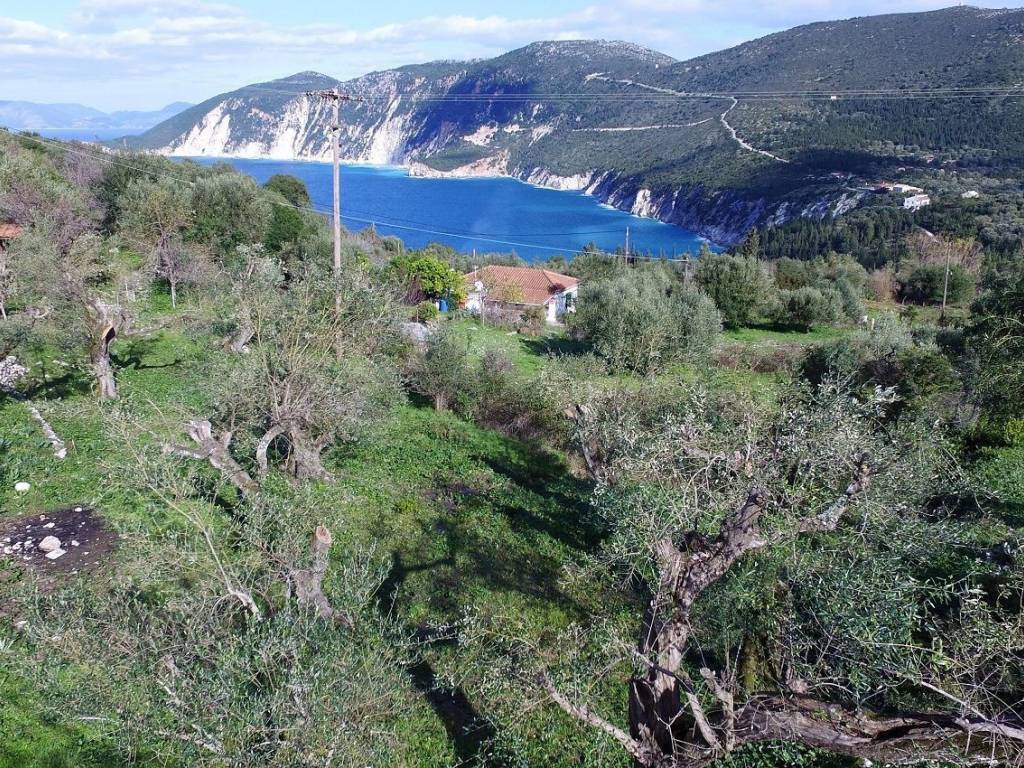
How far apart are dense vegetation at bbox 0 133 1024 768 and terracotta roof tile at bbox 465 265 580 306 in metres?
15.6

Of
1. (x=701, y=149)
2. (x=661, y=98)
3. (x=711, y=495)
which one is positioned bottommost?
(x=711, y=495)

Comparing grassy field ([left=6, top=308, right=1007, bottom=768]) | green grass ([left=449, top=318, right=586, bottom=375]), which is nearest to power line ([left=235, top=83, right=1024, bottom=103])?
green grass ([left=449, top=318, right=586, bottom=375])

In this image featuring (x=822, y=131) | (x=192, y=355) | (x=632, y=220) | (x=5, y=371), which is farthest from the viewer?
(x=632, y=220)

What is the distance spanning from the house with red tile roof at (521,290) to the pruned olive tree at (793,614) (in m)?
31.4

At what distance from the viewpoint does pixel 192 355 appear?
2159 centimetres

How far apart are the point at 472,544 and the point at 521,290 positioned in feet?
101

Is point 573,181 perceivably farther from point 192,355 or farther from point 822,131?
point 192,355

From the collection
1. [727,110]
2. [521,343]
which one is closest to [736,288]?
[521,343]

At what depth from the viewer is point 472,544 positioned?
497 inches

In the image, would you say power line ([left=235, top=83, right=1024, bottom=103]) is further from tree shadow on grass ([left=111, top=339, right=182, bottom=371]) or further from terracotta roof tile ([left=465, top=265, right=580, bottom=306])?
terracotta roof tile ([left=465, top=265, right=580, bottom=306])

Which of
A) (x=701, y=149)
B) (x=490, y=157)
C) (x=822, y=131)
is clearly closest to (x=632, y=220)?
(x=701, y=149)

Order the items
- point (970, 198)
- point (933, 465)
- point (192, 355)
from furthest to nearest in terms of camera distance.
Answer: point (970, 198) → point (192, 355) → point (933, 465)

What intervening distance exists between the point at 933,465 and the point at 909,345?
2195 centimetres

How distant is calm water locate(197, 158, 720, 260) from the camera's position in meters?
81.8
